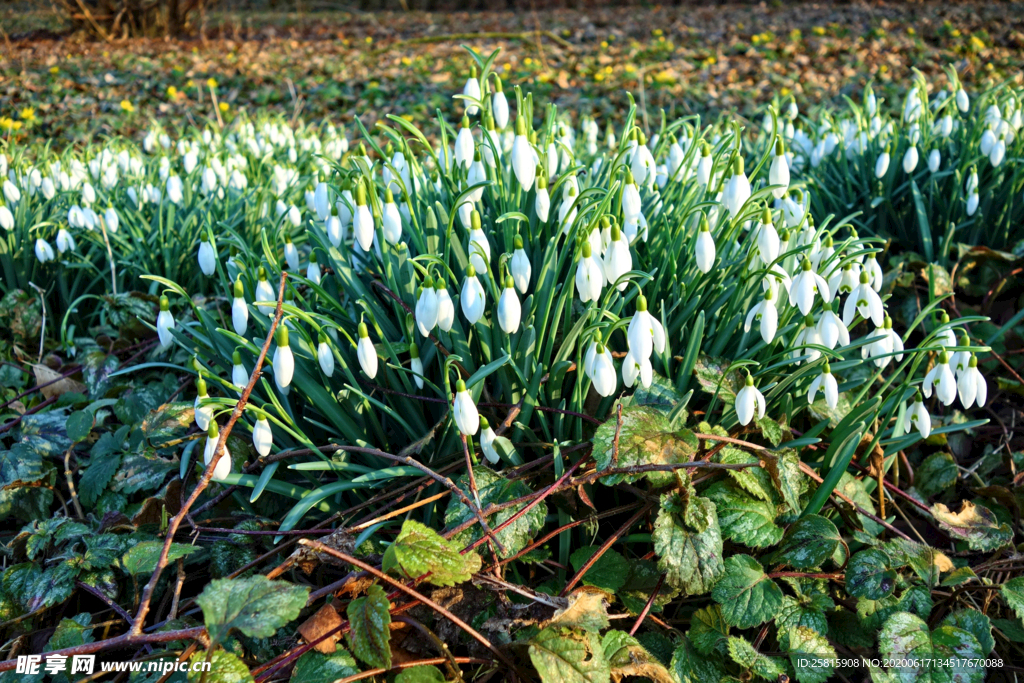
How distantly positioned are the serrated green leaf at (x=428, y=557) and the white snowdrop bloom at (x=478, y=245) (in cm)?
64

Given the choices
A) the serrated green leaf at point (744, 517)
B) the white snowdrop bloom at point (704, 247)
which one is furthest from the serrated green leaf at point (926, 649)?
the white snowdrop bloom at point (704, 247)

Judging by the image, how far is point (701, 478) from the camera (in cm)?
165

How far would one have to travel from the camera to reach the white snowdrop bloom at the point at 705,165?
6.68ft

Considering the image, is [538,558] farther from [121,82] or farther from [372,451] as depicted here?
[121,82]

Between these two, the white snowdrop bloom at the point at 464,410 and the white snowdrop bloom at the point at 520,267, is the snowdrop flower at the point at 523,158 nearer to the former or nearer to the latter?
the white snowdrop bloom at the point at 520,267

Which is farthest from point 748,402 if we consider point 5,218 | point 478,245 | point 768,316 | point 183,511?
point 5,218

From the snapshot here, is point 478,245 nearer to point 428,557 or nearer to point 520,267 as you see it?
point 520,267

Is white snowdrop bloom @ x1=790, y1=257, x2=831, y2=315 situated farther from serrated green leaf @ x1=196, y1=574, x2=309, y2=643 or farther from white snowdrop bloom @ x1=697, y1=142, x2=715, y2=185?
serrated green leaf @ x1=196, y1=574, x2=309, y2=643

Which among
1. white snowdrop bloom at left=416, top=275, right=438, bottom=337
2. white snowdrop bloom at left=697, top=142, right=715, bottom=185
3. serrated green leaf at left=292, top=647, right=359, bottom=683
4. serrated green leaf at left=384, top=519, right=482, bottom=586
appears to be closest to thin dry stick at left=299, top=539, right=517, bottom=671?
serrated green leaf at left=384, top=519, right=482, bottom=586

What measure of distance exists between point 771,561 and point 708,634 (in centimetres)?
25

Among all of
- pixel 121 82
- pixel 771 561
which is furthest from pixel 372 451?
pixel 121 82

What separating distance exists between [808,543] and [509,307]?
2.86 ft

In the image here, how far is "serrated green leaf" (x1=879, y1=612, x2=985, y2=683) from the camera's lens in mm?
1433

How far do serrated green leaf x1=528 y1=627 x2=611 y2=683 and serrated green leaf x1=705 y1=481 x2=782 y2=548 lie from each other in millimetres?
411
